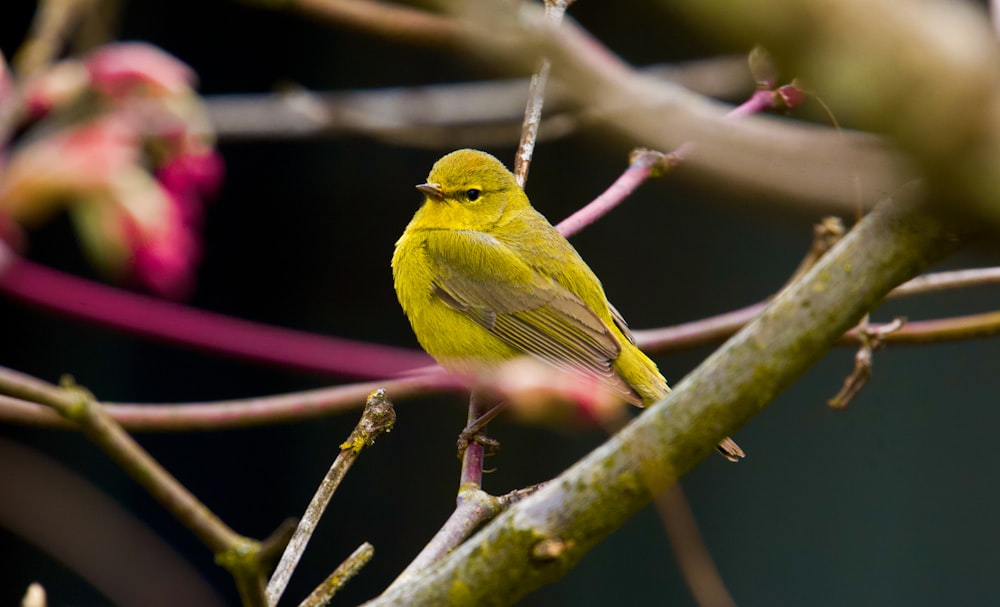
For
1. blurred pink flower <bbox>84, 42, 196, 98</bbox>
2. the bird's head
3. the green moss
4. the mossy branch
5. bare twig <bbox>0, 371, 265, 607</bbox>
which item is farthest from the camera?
the bird's head

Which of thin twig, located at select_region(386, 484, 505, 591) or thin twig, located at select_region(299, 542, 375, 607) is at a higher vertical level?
thin twig, located at select_region(386, 484, 505, 591)

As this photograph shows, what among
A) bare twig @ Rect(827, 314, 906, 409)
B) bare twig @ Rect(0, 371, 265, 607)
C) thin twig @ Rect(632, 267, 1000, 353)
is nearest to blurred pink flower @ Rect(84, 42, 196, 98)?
bare twig @ Rect(0, 371, 265, 607)

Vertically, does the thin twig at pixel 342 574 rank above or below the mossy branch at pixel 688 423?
above

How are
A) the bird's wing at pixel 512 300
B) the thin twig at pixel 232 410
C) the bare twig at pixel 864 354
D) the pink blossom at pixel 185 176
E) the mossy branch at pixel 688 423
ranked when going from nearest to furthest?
the mossy branch at pixel 688 423, the thin twig at pixel 232 410, the pink blossom at pixel 185 176, the bare twig at pixel 864 354, the bird's wing at pixel 512 300

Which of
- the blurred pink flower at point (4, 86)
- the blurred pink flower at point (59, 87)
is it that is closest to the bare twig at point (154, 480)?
the blurred pink flower at point (4, 86)

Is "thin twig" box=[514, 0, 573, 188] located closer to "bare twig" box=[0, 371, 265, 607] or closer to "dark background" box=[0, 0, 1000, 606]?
"bare twig" box=[0, 371, 265, 607]

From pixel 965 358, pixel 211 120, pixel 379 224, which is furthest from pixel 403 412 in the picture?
pixel 211 120

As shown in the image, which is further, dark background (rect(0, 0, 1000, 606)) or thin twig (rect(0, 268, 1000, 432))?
dark background (rect(0, 0, 1000, 606))

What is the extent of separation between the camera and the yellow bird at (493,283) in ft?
9.52

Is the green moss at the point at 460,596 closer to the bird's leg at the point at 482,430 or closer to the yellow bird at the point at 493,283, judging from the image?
the bird's leg at the point at 482,430

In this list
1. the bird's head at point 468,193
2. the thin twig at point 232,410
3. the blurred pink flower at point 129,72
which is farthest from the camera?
the bird's head at point 468,193

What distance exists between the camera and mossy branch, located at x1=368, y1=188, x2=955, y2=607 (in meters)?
→ 0.86

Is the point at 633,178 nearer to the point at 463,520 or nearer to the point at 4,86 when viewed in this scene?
the point at 463,520

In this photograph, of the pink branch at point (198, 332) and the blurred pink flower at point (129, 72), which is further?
the blurred pink flower at point (129, 72)
